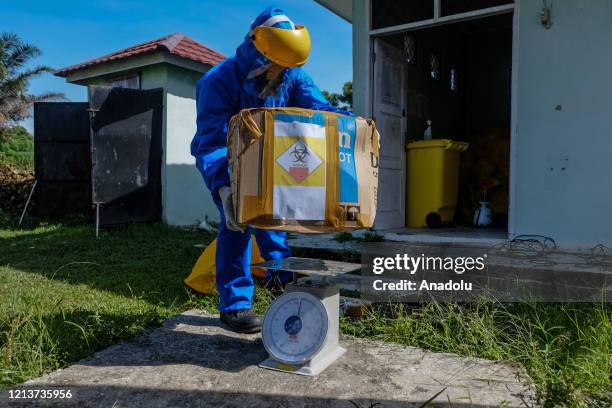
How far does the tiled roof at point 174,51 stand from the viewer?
7332 mm

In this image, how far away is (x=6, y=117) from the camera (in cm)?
1504

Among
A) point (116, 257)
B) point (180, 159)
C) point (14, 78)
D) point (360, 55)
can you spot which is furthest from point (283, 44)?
point (14, 78)

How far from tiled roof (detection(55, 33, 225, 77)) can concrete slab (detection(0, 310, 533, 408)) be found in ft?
19.6

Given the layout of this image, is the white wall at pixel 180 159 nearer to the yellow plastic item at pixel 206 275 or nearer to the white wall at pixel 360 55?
the white wall at pixel 360 55

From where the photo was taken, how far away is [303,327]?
201 centimetres

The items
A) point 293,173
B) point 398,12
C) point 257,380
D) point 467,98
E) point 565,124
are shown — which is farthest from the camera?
point 467,98

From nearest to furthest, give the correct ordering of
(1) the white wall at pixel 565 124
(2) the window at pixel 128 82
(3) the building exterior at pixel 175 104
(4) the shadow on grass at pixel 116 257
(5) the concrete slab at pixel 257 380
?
(5) the concrete slab at pixel 257 380 < (4) the shadow on grass at pixel 116 257 < (1) the white wall at pixel 565 124 < (3) the building exterior at pixel 175 104 < (2) the window at pixel 128 82

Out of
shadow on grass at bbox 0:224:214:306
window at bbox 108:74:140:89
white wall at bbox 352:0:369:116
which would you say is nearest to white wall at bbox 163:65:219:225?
shadow on grass at bbox 0:224:214:306

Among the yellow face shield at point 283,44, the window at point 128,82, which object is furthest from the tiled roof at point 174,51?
the yellow face shield at point 283,44

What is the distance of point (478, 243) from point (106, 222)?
189 inches

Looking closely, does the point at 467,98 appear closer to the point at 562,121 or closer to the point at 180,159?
the point at 562,121

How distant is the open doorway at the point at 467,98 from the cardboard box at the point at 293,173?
10.7 ft

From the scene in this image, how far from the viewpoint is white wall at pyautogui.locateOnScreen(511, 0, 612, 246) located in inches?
152

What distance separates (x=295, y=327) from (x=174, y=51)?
6.30 m
